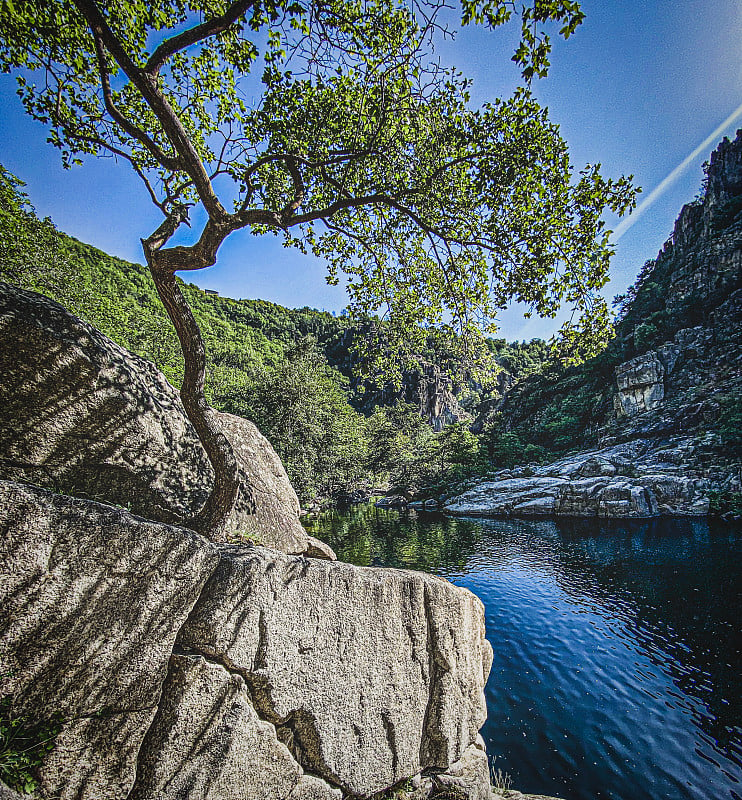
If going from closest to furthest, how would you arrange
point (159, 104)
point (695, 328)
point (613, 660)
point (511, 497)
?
1. point (159, 104)
2. point (613, 660)
3. point (511, 497)
4. point (695, 328)

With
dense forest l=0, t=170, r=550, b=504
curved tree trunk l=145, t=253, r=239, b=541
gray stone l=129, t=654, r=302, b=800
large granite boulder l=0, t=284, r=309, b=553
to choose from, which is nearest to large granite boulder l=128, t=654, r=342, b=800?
gray stone l=129, t=654, r=302, b=800

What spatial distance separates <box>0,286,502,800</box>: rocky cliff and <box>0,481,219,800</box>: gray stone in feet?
0.04

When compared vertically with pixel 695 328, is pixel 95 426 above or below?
below

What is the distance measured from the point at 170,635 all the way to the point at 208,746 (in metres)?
1.08

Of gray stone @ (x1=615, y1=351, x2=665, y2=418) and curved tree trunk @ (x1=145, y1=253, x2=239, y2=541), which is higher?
gray stone @ (x1=615, y1=351, x2=665, y2=418)

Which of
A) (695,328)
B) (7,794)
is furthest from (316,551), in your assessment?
(695,328)

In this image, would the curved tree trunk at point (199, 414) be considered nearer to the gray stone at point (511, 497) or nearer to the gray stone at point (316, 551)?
the gray stone at point (316, 551)

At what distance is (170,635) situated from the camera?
11.0 ft

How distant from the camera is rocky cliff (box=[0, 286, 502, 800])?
2.80 m

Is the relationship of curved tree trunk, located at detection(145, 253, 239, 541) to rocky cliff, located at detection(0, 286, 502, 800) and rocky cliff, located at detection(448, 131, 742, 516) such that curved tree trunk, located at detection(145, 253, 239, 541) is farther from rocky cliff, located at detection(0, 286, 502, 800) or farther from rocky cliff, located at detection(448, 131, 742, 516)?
rocky cliff, located at detection(448, 131, 742, 516)

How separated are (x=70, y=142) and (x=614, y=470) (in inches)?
1572

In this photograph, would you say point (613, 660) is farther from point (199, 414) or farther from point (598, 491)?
point (598, 491)

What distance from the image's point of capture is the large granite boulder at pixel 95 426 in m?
4.22

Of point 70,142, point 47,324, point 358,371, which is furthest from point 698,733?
point 70,142
